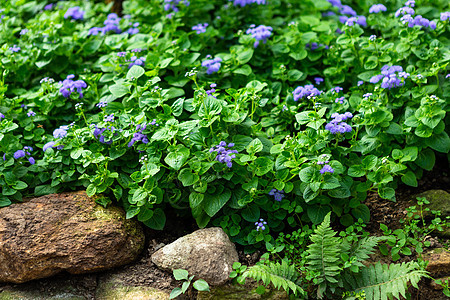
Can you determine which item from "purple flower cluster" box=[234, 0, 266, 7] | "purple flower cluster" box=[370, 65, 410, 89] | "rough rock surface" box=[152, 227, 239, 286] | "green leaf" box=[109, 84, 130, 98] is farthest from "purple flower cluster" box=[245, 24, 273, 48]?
"rough rock surface" box=[152, 227, 239, 286]

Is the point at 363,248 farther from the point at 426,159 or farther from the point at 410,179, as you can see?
the point at 426,159

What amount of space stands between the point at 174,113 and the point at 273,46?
1.57 meters

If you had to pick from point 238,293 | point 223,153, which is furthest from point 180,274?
point 223,153

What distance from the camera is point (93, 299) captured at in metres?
3.35

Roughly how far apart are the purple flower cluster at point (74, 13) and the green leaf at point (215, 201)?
310 centimetres

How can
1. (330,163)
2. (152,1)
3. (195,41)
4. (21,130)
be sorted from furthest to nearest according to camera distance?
1. (152,1)
2. (195,41)
3. (21,130)
4. (330,163)

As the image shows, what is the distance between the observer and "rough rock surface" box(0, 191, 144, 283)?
334 centimetres

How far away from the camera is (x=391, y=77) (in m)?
3.88

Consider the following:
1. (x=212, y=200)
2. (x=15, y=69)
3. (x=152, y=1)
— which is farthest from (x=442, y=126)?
(x=15, y=69)

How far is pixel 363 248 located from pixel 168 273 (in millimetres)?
1415

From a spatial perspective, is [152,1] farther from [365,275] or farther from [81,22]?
[365,275]

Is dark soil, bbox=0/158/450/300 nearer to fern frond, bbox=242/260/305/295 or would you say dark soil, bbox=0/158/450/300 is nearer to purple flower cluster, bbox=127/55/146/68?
fern frond, bbox=242/260/305/295

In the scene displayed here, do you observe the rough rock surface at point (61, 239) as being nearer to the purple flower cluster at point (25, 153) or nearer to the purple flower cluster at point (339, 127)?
the purple flower cluster at point (25, 153)

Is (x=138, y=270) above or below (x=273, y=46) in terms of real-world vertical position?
below
